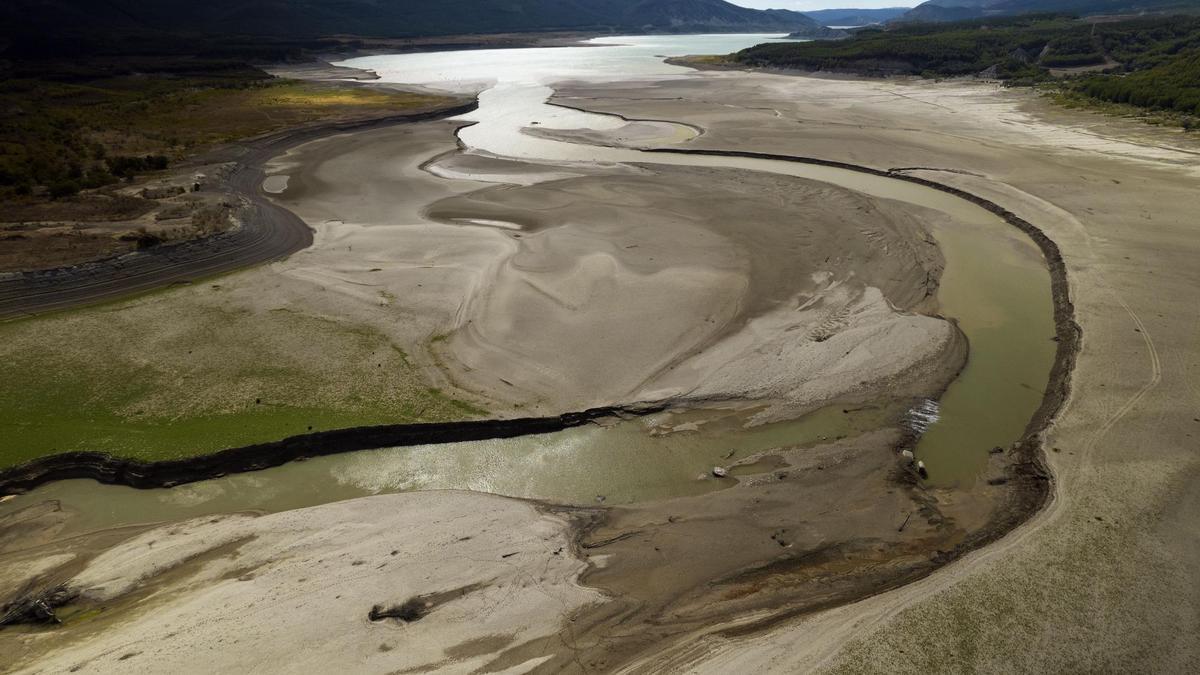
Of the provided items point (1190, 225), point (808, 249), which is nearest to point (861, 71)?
point (1190, 225)

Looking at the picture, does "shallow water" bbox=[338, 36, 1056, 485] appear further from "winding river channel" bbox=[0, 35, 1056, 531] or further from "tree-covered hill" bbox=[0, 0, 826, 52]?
"tree-covered hill" bbox=[0, 0, 826, 52]

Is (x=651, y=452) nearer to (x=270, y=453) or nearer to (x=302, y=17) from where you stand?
(x=270, y=453)

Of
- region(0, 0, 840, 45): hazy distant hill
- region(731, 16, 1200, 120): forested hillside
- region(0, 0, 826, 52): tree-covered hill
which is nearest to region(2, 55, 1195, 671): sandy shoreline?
region(731, 16, 1200, 120): forested hillside

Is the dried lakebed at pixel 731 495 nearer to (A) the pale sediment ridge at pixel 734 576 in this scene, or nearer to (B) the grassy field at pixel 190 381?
(A) the pale sediment ridge at pixel 734 576

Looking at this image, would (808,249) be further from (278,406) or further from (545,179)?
(278,406)

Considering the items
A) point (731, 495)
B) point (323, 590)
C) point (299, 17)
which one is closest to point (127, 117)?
point (323, 590)

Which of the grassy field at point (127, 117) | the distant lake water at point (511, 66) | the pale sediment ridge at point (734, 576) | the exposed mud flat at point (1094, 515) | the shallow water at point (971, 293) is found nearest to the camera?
the exposed mud flat at point (1094, 515)

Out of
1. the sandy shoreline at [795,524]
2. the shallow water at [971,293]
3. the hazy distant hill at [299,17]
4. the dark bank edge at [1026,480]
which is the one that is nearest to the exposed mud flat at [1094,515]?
the sandy shoreline at [795,524]
